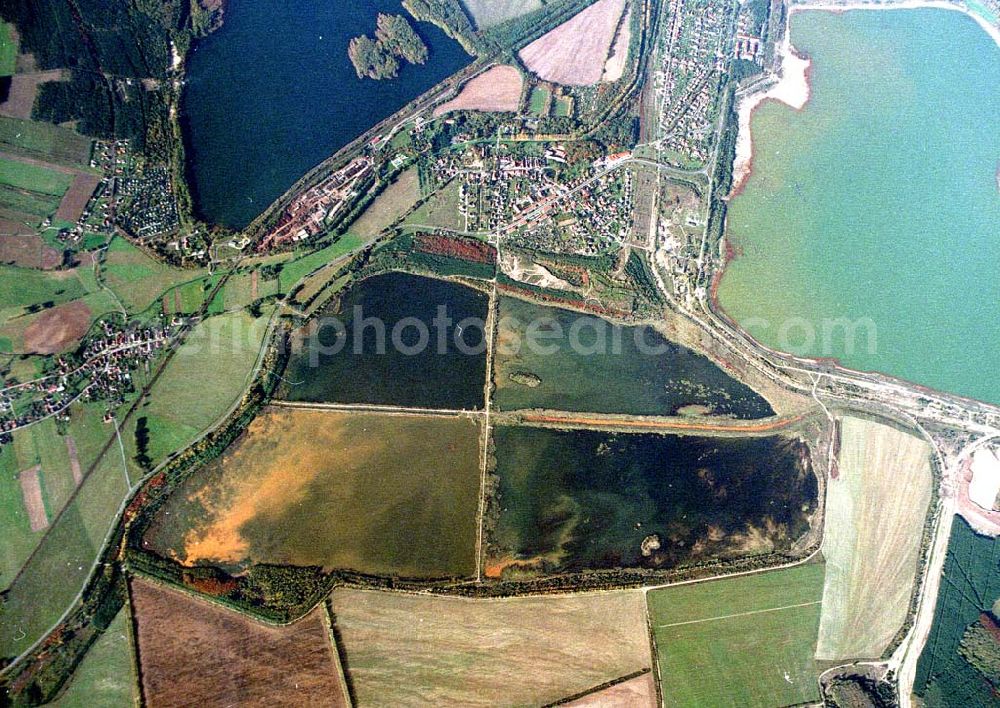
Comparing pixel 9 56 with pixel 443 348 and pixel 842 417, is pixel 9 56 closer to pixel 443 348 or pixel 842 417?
pixel 443 348

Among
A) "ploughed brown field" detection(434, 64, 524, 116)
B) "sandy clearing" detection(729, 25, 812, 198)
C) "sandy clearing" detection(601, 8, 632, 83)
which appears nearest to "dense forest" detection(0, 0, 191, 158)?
"ploughed brown field" detection(434, 64, 524, 116)

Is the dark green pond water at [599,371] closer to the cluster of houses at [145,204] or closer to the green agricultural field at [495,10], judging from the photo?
the green agricultural field at [495,10]

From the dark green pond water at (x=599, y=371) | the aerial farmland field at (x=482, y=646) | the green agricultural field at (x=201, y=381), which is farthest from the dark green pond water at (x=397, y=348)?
the aerial farmland field at (x=482, y=646)

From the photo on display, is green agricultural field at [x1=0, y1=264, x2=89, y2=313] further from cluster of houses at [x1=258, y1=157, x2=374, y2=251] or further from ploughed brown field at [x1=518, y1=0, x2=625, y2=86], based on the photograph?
ploughed brown field at [x1=518, y1=0, x2=625, y2=86]

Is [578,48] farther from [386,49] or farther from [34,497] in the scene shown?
[34,497]

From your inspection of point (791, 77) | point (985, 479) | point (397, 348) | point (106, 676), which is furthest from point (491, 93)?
point (985, 479)

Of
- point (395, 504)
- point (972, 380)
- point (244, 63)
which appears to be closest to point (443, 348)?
point (395, 504)
